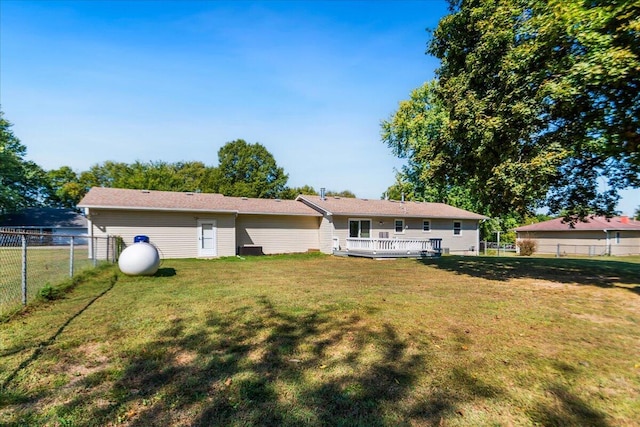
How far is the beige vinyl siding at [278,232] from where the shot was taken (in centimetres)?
→ 1916

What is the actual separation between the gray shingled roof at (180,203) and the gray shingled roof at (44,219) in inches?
829

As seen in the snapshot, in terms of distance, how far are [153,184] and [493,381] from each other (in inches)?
1505

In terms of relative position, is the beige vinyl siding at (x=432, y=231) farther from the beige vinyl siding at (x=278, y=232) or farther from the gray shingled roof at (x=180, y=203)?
the gray shingled roof at (x=180, y=203)

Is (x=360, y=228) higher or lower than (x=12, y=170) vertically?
lower

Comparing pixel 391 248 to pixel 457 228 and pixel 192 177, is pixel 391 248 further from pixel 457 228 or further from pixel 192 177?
pixel 192 177

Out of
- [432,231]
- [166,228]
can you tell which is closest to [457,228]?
[432,231]

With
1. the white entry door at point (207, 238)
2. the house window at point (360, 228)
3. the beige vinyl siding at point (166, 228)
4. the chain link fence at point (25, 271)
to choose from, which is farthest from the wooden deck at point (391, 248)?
the chain link fence at point (25, 271)

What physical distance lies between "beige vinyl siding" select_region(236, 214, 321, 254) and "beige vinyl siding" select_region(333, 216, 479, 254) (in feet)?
5.46

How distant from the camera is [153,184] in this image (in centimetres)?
3600

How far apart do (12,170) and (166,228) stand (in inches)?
1043

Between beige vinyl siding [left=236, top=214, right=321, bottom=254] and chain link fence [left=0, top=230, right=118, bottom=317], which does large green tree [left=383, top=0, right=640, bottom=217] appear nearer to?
chain link fence [left=0, top=230, right=118, bottom=317]

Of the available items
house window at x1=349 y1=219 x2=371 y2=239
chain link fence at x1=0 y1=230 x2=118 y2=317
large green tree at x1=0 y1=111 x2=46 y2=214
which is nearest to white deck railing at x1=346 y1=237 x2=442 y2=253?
house window at x1=349 y1=219 x2=371 y2=239

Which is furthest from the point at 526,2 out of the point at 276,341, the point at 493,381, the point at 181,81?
the point at 181,81

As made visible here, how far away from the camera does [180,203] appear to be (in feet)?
56.9
